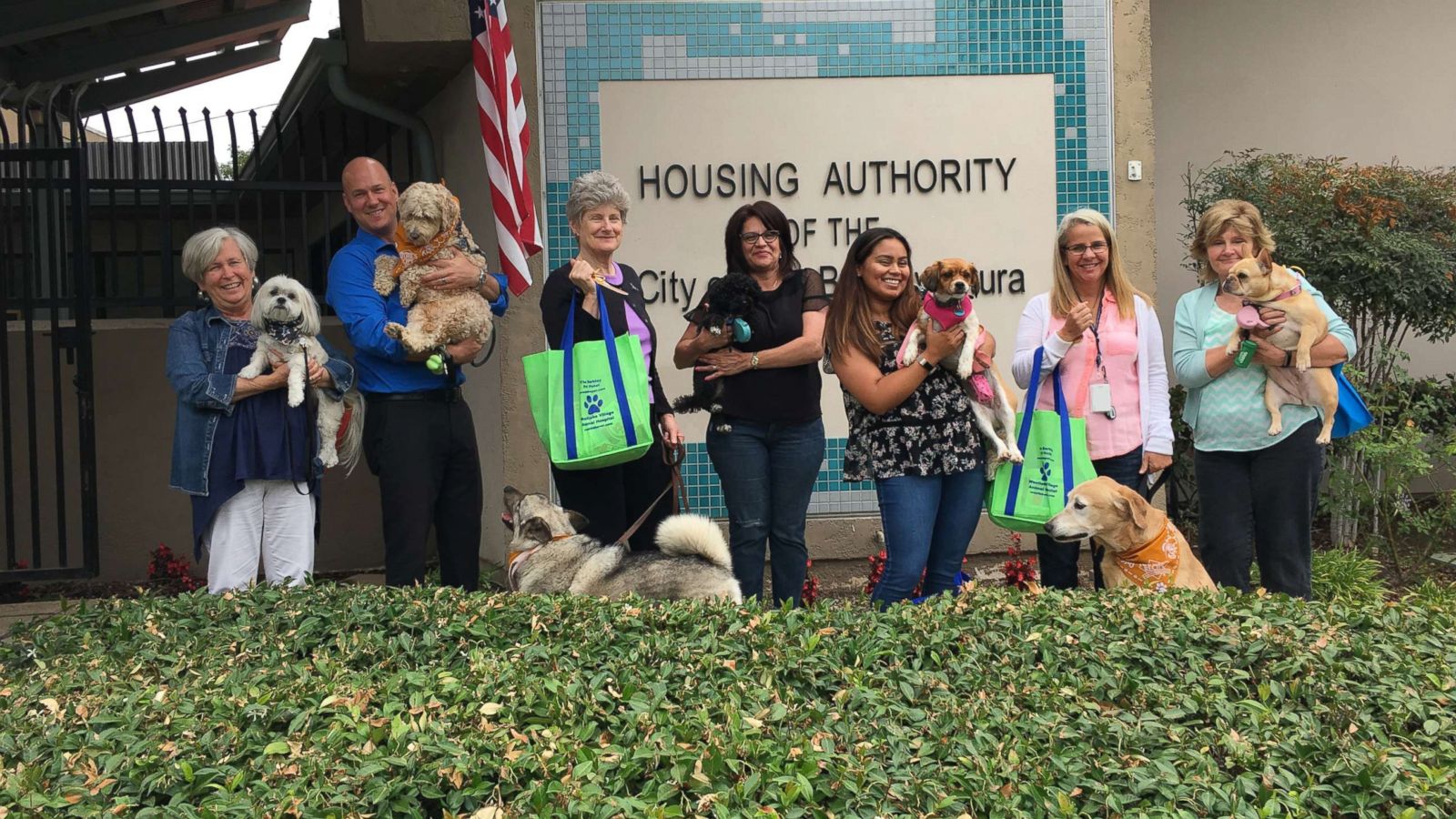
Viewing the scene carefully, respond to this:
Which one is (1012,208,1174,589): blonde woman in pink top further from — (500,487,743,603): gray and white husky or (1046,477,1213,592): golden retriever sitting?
(500,487,743,603): gray and white husky

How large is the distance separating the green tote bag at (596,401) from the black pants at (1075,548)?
179cm

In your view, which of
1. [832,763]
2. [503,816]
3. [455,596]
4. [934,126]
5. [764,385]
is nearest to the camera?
[503,816]

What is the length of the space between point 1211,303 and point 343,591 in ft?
12.1

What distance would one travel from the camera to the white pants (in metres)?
5.06

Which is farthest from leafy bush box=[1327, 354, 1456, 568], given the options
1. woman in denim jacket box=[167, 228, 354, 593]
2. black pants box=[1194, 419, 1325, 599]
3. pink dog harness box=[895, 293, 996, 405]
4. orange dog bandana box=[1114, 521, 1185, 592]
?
woman in denim jacket box=[167, 228, 354, 593]

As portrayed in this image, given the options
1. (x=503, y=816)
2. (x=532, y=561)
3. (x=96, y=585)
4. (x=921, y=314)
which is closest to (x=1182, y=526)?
(x=921, y=314)

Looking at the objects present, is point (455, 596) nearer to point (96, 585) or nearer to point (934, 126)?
point (934, 126)

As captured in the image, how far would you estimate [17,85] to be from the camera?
10.9 m

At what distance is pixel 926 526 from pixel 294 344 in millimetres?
2624

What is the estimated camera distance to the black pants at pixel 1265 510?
17.0ft

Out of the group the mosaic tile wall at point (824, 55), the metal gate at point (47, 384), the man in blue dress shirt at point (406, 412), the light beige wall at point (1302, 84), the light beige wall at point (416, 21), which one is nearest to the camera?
the man in blue dress shirt at point (406, 412)

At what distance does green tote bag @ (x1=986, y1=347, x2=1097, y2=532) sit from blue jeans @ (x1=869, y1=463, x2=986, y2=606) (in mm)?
105

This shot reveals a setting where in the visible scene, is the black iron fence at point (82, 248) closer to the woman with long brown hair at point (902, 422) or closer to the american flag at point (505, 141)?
the american flag at point (505, 141)

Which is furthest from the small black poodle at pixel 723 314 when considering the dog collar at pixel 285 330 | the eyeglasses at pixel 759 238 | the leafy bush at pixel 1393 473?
the leafy bush at pixel 1393 473
